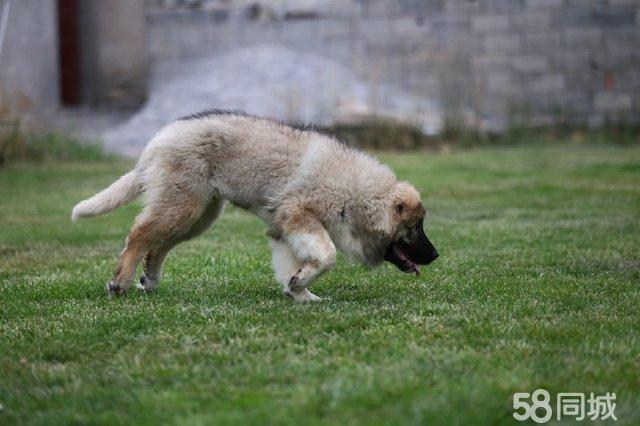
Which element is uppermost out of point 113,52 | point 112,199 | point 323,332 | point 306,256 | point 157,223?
point 113,52

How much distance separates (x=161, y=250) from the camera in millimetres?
5914

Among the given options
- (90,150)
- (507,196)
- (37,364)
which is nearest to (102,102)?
(90,150)

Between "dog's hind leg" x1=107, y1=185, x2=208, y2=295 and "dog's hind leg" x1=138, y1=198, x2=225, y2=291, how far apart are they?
0.26m

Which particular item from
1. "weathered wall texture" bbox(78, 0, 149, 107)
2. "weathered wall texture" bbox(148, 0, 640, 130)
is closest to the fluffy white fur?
"weathered wall texture" bbox(148, 0, 640, 130)

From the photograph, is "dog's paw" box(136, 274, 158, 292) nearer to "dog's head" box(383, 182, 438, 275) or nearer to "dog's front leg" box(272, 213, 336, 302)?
"dog's front leg" box(272, 213, 336, 302)

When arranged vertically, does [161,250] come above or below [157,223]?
below

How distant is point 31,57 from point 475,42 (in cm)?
826

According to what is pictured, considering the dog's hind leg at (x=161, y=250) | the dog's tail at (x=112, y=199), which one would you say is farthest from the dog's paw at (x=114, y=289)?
the dog's tail at (x=112, y=199)

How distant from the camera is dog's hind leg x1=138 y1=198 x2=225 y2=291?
5.87 meters

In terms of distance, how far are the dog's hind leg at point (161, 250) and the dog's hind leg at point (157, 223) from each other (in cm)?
26

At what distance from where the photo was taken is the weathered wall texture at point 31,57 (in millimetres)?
15266

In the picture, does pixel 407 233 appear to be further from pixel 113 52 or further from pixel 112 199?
pixel 113 52

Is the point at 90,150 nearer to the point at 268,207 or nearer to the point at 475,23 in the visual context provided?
the point at 475,23

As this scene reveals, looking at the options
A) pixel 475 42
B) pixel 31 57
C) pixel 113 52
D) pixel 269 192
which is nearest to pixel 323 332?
pixel 269 192
